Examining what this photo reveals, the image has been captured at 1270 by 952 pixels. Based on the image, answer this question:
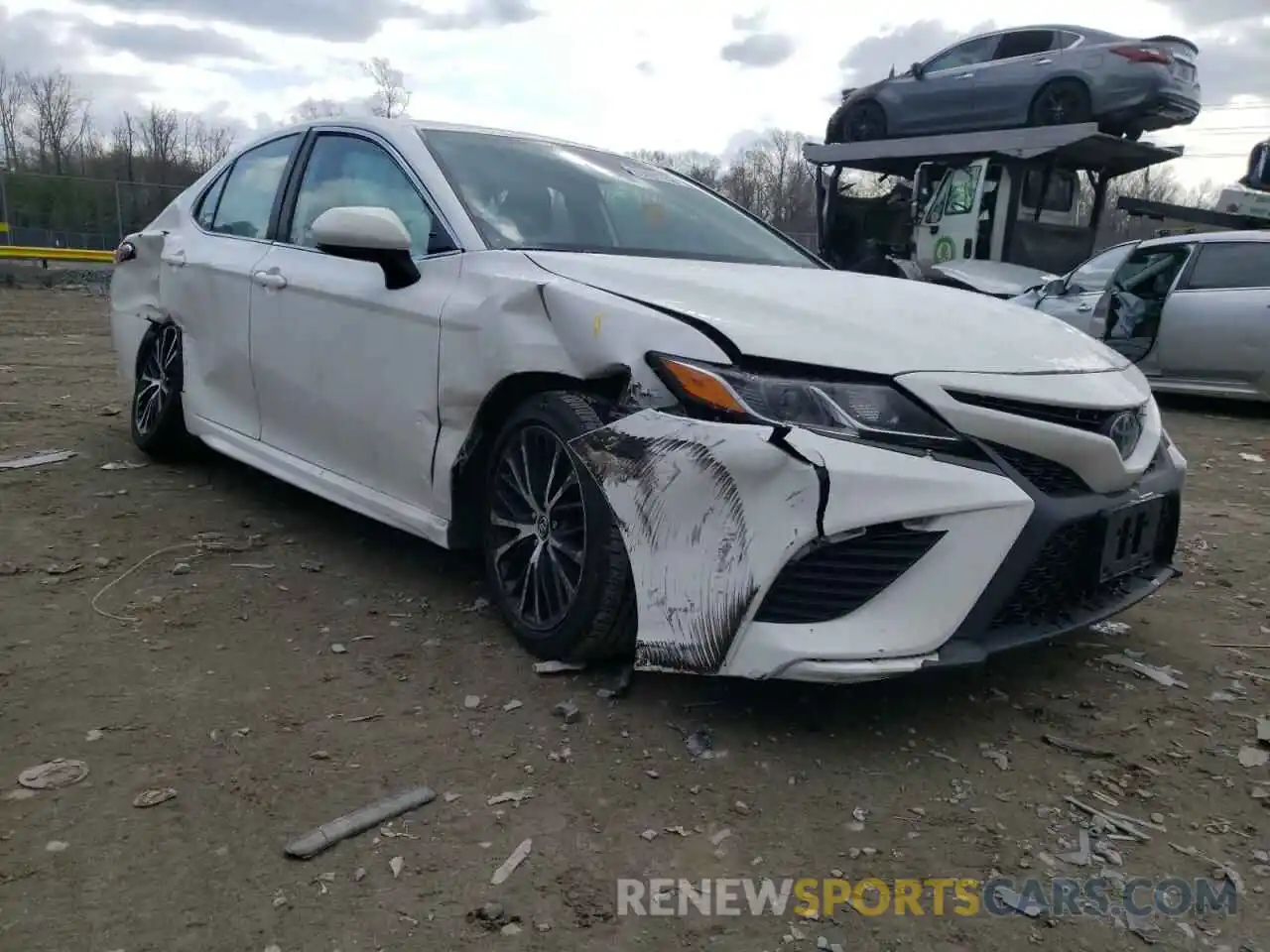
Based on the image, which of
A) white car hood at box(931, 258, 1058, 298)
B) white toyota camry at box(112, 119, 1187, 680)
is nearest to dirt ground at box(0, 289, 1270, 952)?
white toyota camry at box(112, 119, 1187, 680)

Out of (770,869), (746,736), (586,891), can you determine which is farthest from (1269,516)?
(586,891)

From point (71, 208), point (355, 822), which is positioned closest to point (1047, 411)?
point (355, 822)

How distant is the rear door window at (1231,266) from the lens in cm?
777

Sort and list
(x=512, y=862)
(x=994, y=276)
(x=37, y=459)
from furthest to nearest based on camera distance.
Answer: (x=994, y=276)
(x=37, y=459)
(x=512, y=862)

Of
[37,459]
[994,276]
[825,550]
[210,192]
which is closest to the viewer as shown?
[825,550]

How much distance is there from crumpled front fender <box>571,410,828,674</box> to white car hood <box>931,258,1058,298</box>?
29.6ft

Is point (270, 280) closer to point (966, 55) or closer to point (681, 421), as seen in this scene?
point (681, 421)

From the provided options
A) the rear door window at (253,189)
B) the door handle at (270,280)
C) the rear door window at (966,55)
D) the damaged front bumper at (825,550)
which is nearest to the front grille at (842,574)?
the damaged front bumper at (825,550)

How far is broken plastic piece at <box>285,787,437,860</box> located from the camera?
2021 millimetres

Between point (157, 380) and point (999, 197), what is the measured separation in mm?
10196

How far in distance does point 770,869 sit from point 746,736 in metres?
0.51

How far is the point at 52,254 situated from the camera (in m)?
20.1

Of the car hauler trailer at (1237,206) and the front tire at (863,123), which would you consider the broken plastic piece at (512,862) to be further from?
the front tire at (863,123)

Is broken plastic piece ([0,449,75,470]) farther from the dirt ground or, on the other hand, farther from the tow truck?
the tow truck
